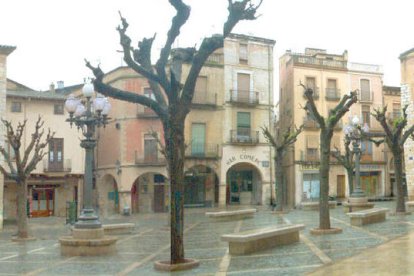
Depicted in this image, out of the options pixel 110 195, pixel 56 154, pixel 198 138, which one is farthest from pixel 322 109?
pixel 56 154

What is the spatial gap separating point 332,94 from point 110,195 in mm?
19437

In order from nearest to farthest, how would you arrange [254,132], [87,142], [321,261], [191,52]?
[321,261] < [191,52] < [87,142] < [254,132]

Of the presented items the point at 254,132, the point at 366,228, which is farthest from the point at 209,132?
the point at 366,228

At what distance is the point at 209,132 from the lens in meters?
39.7

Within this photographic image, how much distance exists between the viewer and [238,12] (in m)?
10.4

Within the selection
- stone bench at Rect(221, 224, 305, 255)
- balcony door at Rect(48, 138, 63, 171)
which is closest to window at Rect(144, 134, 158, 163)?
balcony door at Rect(48, 138, 63, 171)

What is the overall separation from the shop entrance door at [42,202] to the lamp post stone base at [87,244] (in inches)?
936

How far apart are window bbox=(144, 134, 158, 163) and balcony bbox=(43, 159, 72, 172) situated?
201 inches

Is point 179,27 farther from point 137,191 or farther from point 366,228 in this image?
point 137,191

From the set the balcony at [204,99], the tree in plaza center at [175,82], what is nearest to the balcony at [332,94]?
the balcony at [204,99]

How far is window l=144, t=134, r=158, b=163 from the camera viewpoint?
37469 mm

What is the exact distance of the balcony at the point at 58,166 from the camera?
35.5 meters

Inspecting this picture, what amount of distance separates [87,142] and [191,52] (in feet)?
16.6

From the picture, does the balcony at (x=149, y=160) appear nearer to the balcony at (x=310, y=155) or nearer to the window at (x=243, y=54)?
the window at (x=243, y=54)
